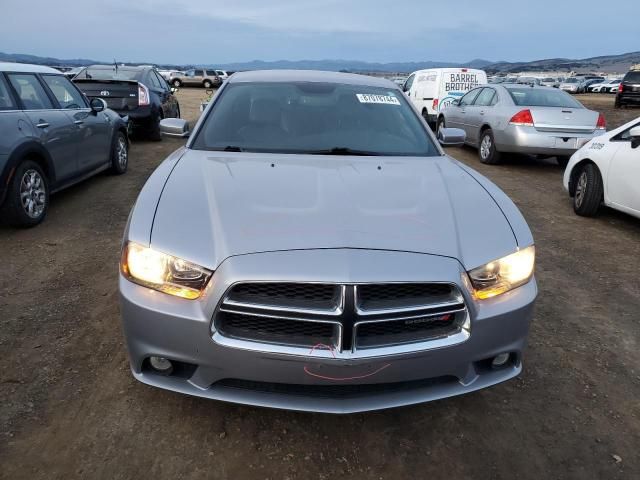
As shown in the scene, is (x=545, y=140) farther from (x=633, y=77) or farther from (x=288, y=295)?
(x=633, y=77)

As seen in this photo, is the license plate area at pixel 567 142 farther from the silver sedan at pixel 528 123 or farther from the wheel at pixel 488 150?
the wheel at pixel 488 150

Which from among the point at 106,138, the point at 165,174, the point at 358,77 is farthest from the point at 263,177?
the point at 106,138

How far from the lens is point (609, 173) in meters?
5.79

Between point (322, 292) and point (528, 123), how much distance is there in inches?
314

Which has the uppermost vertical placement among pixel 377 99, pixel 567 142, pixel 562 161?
pixel 377 99

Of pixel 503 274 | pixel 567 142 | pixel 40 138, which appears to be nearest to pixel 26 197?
pixel 40 138

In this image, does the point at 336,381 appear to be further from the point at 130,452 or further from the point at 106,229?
the point at 106,229

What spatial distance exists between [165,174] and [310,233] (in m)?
1.14

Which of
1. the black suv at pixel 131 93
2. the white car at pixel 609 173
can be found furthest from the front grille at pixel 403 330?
the black suv at pixel 131 93

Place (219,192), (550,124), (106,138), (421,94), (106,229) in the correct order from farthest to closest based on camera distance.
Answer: (421,94), (550,124), (106,138), (106,229), (219,192)

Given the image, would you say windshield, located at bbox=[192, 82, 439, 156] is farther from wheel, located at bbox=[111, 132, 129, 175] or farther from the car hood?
wheel, located at bbox=[111, 132, 129, 175]

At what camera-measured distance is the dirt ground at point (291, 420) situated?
7.27ft

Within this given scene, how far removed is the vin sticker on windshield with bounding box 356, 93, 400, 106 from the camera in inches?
149

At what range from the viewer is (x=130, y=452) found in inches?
88.4
